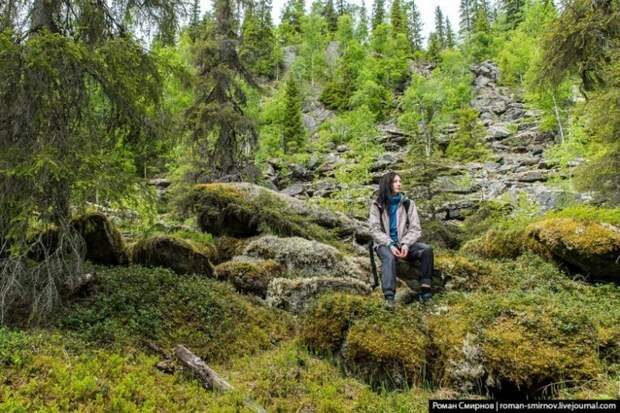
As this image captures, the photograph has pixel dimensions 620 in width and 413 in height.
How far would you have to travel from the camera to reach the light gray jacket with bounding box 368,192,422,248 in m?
6.55

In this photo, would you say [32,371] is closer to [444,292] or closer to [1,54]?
[1,54]

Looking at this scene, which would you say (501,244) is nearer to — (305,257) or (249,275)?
(305,257)

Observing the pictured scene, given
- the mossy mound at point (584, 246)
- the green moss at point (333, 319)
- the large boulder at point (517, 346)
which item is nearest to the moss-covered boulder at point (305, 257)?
the green moss at point (333, 319)

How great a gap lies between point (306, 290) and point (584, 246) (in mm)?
4863

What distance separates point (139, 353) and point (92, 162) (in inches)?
92.8

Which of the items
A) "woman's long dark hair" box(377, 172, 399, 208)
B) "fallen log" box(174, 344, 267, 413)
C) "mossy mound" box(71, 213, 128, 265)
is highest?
"woman's long dark hair" box(377, 172, 399, 208)

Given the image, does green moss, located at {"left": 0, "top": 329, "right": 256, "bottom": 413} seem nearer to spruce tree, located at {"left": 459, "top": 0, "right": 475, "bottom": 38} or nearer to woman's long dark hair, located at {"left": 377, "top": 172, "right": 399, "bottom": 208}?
woman's long dark hair, located at {"left": 377, "top": 172, "right": 399, "bottom": 208}

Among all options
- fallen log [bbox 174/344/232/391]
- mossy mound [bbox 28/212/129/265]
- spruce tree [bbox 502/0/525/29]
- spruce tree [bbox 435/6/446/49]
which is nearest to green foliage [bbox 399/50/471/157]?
spruce tree [bbox 502/0/525/29]

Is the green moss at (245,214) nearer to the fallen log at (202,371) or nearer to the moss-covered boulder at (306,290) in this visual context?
the moss-covered boulder at (306,290)

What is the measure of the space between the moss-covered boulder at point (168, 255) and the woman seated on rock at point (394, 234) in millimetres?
3730

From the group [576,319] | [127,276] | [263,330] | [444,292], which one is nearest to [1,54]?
[127,276]

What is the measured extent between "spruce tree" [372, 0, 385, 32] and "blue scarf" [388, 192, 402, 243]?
85552mm

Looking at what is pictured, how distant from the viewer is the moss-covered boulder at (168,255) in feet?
26.6

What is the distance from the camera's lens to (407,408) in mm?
4062
